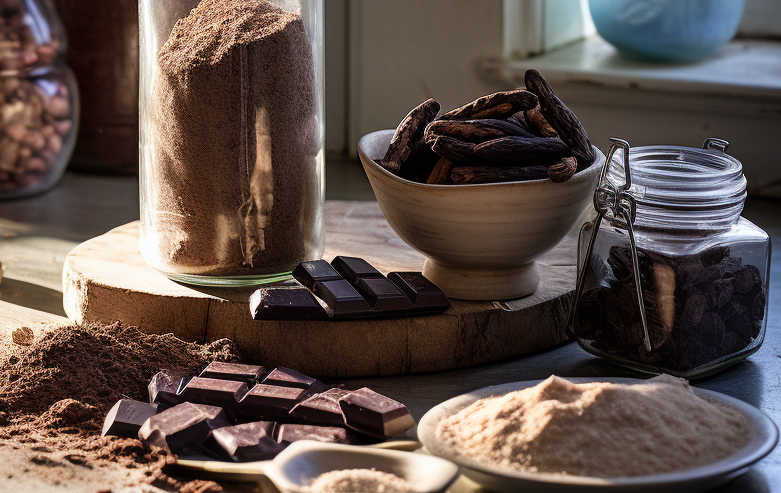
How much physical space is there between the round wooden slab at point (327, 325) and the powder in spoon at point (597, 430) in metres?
0.17

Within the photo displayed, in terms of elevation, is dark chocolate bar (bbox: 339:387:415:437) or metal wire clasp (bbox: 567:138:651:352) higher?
metal wire clasp (bbox: 567:138:651:352)

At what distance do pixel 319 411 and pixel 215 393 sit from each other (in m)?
0.08

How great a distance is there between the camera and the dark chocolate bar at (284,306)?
2.82ft

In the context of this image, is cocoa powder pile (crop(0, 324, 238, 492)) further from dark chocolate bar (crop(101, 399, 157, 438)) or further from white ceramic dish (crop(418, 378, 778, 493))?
white ceramic dish (crop(418, 378, 778, 493))

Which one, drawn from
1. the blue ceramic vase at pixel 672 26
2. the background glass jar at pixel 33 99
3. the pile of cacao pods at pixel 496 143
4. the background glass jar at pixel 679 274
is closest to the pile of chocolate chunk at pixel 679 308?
the background glass jar at pixel 679 274

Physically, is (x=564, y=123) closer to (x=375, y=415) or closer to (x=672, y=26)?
(x=375, y=415)

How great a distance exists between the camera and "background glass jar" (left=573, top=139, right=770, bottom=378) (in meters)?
0.81

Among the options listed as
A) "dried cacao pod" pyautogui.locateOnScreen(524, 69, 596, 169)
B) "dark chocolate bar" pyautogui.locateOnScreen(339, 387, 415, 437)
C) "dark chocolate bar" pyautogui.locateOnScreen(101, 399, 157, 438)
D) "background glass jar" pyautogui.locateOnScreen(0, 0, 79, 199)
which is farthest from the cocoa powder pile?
"background glass jar" pyautogui.locateOnScreen(0, 0, 79, 199)

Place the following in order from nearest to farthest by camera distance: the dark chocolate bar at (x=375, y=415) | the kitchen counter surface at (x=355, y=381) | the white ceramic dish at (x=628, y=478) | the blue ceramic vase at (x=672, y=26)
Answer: the white ceramic dish at (x=628, y=478) < the dark chocolate bar at (x=375, y=415) < the kitchen counter surface at (x=355, y=381) < the blue ceramic vase at (x=672, y=26)

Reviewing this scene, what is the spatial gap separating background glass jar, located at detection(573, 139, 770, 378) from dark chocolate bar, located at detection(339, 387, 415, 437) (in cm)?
20

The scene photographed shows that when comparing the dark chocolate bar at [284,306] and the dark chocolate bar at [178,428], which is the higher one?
the dark chocolate bar at [284,306]

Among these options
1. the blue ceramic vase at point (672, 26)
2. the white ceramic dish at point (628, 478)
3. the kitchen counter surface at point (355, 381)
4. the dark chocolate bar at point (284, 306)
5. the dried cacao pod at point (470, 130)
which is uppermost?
the blue ceramic vase at point (672, 26)

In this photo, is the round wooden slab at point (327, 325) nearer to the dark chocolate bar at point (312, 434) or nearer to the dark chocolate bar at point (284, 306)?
the dark chocolate bar at point (284, 306)

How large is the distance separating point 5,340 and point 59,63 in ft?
2.04
